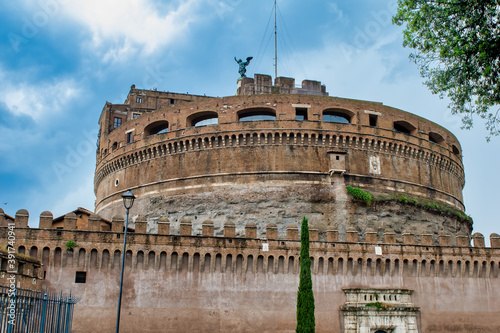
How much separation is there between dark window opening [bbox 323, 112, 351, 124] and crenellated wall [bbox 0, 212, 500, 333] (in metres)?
9.60

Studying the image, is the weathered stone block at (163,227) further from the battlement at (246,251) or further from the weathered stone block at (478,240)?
the weathered stone block at (478,240)

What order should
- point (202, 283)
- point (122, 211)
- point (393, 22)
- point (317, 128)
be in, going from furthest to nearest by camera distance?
point (122, 211), point (317, 128), point (202, 283), point (393, 22)

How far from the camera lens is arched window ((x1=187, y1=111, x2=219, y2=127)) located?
32.1m

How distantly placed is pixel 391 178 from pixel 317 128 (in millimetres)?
5310

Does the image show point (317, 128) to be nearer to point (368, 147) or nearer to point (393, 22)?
point (368, 147)

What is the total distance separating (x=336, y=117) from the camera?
32.3 m

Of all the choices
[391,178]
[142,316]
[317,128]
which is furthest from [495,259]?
[142,316]

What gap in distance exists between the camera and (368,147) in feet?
102

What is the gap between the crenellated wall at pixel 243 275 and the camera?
20.5 metres

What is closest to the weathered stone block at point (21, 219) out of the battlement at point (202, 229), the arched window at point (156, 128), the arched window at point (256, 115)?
the battlement at point (202, 229)

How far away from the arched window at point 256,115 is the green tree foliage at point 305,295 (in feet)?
38.0

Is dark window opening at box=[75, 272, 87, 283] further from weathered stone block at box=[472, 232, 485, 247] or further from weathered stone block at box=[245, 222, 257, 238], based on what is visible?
weathered stone block at box=[472, 232, 485, 247]

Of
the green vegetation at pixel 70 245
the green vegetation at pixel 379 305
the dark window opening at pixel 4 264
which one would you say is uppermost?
the green vegetation at pixel 70 245

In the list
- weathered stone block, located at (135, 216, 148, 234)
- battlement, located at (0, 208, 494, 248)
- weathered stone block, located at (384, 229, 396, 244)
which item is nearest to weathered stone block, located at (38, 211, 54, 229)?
battlement, located at (0, 208, 494, 248)
